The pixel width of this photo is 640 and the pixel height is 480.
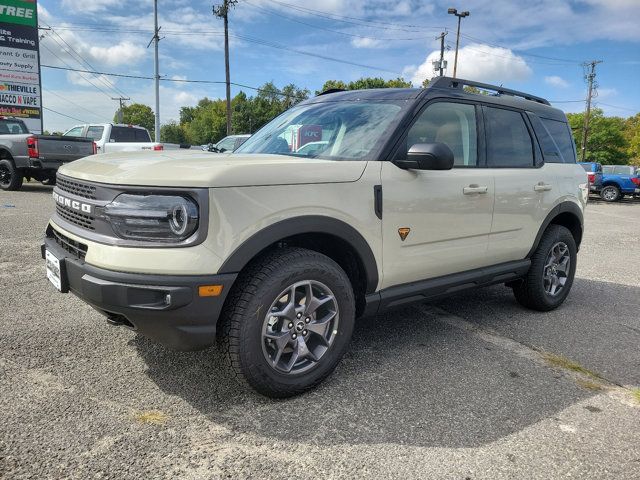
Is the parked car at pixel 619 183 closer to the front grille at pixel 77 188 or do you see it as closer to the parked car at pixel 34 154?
the parked car at pixel 34 154

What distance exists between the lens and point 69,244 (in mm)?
2639

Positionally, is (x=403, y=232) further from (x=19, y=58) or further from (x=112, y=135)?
(x=19, y=58)

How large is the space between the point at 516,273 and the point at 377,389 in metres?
1.91

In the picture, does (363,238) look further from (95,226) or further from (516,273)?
(516,273)

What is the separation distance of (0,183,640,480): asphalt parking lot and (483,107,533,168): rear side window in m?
1.39

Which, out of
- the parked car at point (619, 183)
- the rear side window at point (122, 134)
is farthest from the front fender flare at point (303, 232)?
the parked car at point (619, 183)

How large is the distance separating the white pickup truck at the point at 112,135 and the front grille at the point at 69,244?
11.3 metres

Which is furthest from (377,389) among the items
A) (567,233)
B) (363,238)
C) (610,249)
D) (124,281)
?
(610,249)

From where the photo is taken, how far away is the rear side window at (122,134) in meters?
14.4

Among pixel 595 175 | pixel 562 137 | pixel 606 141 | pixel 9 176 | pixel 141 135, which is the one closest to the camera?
pixel 562 137

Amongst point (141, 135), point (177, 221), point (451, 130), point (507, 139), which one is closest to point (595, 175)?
point (141, 135)

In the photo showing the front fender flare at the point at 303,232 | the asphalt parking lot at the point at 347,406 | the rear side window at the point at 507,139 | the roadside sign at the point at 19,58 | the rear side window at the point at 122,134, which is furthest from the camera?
the roadside sign at the point at 19,58

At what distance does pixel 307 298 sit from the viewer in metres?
2.68

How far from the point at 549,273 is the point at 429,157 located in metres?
2.35
